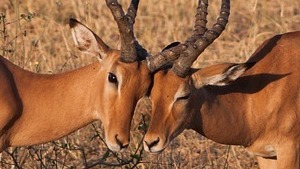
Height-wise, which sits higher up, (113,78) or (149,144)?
(113,78)

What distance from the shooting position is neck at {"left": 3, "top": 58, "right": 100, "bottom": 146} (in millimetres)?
8016

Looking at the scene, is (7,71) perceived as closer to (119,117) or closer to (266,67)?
(119,117)

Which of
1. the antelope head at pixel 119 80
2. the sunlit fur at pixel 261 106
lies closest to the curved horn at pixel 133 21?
the antelope head at pixel 119 80

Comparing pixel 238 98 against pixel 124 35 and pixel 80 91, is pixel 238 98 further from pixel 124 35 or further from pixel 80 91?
pixel 80 91

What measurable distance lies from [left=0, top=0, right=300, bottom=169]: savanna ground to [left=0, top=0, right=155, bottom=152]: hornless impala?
1.22 metres

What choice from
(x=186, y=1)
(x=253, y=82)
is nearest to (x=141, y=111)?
(x=253, y=82)

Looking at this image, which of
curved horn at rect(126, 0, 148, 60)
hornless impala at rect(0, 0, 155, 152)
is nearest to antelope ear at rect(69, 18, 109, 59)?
hornless impala at rect(0, 0, 155, 152)

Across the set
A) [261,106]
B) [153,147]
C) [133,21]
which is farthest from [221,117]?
[133,21]

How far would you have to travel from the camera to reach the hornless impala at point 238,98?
7.87 metres

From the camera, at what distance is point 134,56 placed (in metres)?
7.86

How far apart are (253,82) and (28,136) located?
176 centimetres

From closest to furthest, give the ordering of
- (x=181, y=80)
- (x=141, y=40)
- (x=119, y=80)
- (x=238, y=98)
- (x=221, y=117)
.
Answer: (x=119, y=80), (x=181, y=80), (x=221, y=117), (x=238, y=98), (x=141, y=40)

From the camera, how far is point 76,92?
8.06 metres

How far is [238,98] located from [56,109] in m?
1.39
